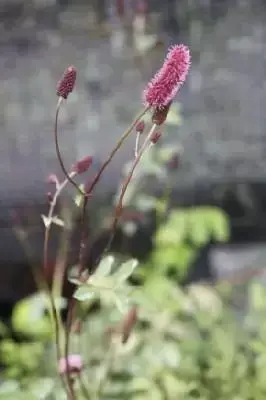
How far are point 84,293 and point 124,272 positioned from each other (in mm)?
56

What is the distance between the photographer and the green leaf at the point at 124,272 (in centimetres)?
83

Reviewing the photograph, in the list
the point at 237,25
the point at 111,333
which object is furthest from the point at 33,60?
the point at 111,333

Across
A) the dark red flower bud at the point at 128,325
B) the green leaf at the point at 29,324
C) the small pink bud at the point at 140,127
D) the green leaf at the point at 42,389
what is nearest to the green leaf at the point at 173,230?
the green leaf at the point at 29,324

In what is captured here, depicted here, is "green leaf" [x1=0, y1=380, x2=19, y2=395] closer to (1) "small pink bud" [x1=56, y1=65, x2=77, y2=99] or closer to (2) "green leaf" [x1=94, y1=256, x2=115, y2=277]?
(2) "green leaf" [x1=94, y1=256, x2=115, y2=277]

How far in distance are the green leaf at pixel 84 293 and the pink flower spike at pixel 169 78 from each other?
21cm

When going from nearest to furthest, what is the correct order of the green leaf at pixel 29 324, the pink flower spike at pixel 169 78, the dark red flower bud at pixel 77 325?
the pink flower spike at pixel 169 78, the dark red flower bud at pixel 77 325, the green leaf at pixel 29 324

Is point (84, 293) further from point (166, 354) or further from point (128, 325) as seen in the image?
point (166, 354)

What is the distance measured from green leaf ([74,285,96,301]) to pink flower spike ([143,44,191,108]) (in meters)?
0.21

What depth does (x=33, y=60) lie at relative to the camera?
5.85ft

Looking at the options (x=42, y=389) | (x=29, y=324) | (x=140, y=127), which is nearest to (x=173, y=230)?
(x=29, y=324)

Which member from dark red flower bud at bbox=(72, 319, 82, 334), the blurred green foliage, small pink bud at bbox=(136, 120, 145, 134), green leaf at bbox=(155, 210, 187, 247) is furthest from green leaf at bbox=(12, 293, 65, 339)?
small pink bud at bbox=(136, 120, 145, 134)

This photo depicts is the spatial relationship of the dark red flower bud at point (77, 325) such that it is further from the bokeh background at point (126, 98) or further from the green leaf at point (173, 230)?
the bokeh background at point (126, 98)

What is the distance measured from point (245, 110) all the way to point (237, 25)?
216 mm

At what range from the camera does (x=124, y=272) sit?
0.84 m
